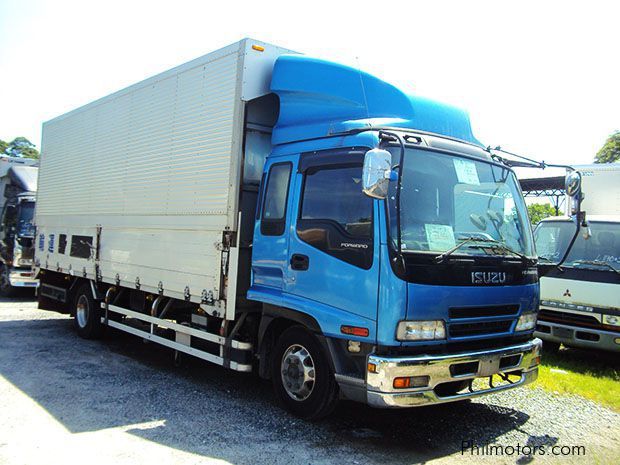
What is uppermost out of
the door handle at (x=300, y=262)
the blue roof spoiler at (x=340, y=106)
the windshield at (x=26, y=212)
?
the blue roof spoiler at (x=340, y=106)

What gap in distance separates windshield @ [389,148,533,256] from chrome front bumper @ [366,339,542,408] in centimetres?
89

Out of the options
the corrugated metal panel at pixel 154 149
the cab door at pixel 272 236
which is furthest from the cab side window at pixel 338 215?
the corrugated metal panel at pixel 154 149

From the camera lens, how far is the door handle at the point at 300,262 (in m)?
5.01

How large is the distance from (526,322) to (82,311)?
7151 millimetres

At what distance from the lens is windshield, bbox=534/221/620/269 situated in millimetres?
8125

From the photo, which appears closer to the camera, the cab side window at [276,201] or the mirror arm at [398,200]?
the mirror arm at [398,200]

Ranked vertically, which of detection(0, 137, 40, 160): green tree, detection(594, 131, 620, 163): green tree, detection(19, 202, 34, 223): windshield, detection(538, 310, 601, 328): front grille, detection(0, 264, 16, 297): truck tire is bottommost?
detection(0, 264, 16, 297): truck tire

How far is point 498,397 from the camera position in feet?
20.9

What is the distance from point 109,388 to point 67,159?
530 centimetres

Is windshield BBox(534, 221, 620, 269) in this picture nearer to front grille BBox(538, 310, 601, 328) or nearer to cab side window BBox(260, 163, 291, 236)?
front grille BBox(538, 310, 601, 328)

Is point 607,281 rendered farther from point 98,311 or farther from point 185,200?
point 98,311

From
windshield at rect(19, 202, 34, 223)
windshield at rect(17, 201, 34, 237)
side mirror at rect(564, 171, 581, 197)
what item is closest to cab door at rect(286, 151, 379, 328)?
side mirror at rect(564, 171, 581, 197)

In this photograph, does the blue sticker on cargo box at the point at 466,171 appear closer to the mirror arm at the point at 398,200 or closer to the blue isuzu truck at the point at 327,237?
the blue isuzu truck at the point at 327,237

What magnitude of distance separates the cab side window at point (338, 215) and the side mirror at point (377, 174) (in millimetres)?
476
